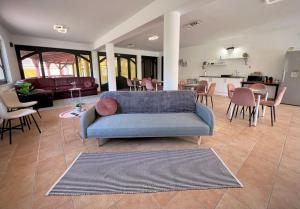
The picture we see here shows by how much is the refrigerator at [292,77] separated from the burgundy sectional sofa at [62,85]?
786 centimetres

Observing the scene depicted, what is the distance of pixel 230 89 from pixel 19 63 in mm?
8123

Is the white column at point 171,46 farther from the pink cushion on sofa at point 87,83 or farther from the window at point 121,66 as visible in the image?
the window at point 121,66

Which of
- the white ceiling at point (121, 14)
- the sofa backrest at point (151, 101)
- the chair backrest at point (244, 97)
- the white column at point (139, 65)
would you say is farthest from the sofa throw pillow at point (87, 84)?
the chair backrest at point (244, 97)

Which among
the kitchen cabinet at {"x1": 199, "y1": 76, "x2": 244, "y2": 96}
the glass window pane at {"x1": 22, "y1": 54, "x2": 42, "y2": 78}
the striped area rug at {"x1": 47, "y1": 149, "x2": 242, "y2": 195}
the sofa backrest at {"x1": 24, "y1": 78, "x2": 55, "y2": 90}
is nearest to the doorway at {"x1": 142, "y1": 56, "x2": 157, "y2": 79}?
the kitchen cabinet at {"x1": 199, "y1": 76, "x2": 244, "y2": 96}

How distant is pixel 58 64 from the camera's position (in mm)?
7266

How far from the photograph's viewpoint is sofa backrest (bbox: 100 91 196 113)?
2.83 m

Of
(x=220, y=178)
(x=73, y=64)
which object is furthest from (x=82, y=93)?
(x=220, y=178)

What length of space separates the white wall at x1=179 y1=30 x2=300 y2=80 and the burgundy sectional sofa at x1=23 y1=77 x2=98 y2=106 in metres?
6.00

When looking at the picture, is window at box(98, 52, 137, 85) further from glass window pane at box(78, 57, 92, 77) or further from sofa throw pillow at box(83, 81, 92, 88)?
sofa throw pillow at box(83, 81, 92, 88)

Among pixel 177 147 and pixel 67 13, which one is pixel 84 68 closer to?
pixel 67 13

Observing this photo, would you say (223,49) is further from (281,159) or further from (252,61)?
(281,159)

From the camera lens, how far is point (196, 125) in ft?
7.38

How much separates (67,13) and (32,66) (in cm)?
428

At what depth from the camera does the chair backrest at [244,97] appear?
10.2 ft
